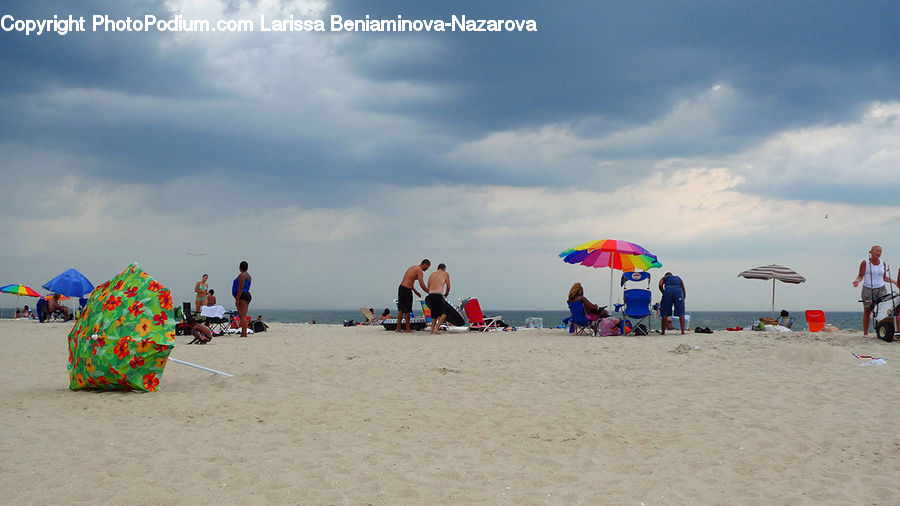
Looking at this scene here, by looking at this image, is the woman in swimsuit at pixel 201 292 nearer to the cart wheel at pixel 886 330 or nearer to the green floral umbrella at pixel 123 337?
the green floral umbrella at pixel 123 337

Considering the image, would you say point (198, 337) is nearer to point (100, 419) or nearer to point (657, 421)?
point (100, 419)

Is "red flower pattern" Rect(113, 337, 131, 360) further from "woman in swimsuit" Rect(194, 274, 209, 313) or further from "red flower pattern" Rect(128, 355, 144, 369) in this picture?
"woman in swimsuit" Rect(194, 274, 209, 313)

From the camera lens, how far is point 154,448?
445 centimetres

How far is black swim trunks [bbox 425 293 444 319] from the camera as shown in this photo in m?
14.1

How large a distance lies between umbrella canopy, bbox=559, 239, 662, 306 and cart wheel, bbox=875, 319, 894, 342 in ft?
17.0

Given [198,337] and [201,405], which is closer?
[201,405]

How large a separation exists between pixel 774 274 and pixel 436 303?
411 inches

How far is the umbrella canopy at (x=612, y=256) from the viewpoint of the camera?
15094 millimetres

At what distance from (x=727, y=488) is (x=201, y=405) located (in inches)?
180

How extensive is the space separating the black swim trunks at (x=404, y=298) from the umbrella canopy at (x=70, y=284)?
11.7 m

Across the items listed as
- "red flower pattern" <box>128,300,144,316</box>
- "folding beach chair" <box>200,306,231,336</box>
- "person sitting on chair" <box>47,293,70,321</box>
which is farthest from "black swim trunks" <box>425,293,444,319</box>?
"person sitting on chair" <box>47,293,70,321</box>

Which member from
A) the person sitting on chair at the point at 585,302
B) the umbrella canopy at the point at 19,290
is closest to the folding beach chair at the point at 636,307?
the person sitting on chair at the point at 585,302

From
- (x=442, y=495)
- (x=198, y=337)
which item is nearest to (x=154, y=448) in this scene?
(x=442, y=495)

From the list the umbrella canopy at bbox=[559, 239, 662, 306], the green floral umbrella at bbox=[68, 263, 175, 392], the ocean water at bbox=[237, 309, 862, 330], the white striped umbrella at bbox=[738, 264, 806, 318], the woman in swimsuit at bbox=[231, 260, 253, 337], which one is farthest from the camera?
the ocean water at bbox=[237, 309, 862, 330]
